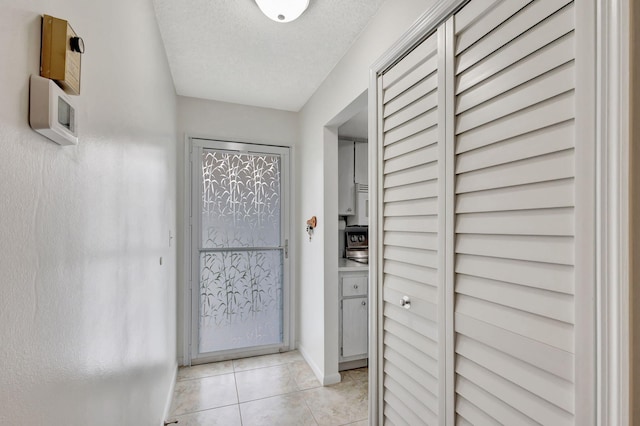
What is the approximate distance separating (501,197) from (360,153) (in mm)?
2723

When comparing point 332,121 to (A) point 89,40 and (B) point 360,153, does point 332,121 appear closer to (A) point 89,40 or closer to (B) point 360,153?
(B) point 360,153

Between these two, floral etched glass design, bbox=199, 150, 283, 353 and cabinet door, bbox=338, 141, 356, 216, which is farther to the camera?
cabinet door, bbox=338, 141, 356, 216

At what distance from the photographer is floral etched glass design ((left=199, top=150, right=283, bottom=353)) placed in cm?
296

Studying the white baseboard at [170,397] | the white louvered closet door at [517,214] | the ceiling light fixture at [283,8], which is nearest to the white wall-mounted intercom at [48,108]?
the white louvered closet door at [517,214]

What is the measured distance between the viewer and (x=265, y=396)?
92.9 inches

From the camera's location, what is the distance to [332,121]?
95.5 inches

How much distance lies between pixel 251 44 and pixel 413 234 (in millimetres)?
1660

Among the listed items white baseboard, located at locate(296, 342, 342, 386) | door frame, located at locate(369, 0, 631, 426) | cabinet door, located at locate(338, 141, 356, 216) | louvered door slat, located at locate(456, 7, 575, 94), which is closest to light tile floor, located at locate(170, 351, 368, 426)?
white baseboard, located at locate(296, 342, 342, 386)

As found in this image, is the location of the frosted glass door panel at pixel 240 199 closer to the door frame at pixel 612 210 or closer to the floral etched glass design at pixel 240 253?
the floral etched glass design at pixel 240 253

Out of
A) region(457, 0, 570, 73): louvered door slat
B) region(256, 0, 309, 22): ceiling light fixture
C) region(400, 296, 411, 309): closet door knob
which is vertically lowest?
region(400, 296, 411, 309): closet door knob

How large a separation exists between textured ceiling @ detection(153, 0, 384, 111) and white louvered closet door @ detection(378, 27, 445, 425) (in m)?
0.54

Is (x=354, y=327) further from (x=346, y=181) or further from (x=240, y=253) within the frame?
(x=346, y=181)

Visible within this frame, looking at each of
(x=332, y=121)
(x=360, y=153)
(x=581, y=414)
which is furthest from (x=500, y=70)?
(x=360, y=153)

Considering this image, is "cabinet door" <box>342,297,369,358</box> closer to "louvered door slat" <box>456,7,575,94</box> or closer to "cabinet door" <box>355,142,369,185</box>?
"cabinet door" <box>355,142,369,185</box>
